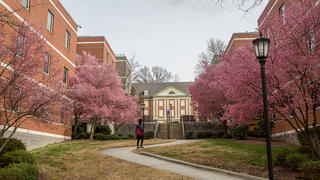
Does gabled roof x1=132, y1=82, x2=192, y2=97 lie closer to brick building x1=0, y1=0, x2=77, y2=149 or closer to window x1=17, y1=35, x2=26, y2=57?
brick building x1=0, y1=0, x2=77, y2=149

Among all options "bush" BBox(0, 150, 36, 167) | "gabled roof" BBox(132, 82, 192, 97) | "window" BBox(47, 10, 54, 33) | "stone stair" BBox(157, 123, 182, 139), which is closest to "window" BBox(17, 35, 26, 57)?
"bush" BBox(0, 150, 36, 167)

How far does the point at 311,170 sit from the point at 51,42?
1789cm

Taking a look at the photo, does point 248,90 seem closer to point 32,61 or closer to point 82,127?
point 32,61

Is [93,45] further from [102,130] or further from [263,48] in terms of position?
[263,48]

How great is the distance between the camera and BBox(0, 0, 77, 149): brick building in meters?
14.9

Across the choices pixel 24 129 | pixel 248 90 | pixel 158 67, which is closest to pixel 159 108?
pixel 158 67

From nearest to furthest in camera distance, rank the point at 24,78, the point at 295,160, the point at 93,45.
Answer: the point at 295,160, the point at 24,78, the point at 93,45

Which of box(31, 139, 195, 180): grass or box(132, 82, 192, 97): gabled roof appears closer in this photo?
box(31, 139, 195, 180): grass

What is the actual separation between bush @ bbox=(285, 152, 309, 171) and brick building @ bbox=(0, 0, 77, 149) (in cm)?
1100

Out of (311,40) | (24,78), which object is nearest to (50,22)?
(24,78)

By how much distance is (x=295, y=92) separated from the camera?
9.27 m

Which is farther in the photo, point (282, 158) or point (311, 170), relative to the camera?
point (282, 158)

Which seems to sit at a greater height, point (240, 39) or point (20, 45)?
point (240, 39)

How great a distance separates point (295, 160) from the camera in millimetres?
9016
